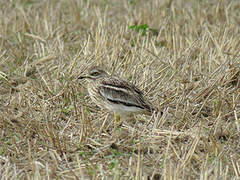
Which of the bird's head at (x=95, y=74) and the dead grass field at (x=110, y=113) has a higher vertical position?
the bird's head at (x=95, y=74)

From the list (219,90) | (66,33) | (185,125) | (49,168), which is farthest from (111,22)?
(49,168)

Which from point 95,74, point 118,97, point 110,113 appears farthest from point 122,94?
point 95,74

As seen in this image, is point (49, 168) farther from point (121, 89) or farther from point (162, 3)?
point (162, 3)

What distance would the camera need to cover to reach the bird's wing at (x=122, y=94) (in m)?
6.81

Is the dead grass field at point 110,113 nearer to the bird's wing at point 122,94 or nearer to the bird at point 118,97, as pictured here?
the bird at point 118,97

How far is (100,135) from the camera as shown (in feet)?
21.1

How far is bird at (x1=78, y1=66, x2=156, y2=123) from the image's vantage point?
6816 mm

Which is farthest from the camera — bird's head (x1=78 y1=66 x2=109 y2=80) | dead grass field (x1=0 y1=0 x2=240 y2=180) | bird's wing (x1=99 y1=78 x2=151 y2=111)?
bird's head (x1=78 y1=66 x2=109 y2=80)

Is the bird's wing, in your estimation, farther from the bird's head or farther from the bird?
the bird's head

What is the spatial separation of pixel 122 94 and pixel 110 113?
1.37 feet

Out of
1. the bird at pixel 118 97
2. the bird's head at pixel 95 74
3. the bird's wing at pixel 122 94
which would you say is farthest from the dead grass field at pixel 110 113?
the bird's head at pixel 95 74

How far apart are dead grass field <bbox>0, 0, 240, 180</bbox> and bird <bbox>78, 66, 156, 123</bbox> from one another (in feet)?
0.58

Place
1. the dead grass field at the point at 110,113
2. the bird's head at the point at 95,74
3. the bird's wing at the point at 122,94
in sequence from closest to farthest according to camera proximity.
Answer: the dead grass field at the point at 110,113, the bird's wing at the point at 122,94, the bird's head at the point at 95,74

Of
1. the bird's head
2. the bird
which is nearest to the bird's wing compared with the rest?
the bird
